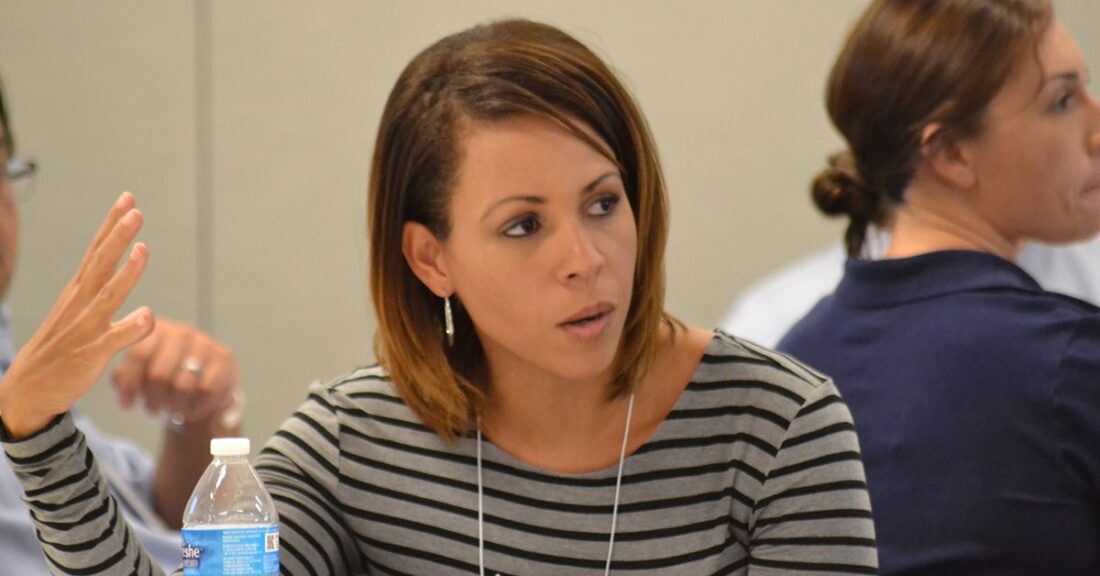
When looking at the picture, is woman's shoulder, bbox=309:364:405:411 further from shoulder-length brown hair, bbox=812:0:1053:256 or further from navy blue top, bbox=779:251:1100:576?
shoulder-length brown hair, bbox=812:0:1053:256

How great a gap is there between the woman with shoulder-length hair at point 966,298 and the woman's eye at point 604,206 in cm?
59

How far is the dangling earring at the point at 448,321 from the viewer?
1.54 metres

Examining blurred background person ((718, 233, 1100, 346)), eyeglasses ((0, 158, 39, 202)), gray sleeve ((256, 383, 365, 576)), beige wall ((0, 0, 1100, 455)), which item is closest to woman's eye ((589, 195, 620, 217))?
gray sleeve ((256, 383, 365, 576))

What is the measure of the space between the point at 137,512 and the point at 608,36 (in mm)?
1787

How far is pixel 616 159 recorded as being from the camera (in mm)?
1432

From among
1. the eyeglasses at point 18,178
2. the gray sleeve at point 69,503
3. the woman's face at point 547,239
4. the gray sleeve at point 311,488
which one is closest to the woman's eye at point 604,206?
the woman's face at point 547,239

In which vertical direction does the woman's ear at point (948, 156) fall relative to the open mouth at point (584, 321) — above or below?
above

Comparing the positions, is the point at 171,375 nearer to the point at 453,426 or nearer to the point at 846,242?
the point at 453,426

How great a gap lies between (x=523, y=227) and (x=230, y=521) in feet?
1.36

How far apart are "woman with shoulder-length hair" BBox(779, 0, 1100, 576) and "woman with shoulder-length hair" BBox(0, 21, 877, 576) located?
34 cm

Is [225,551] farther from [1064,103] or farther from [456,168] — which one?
[1064,103]

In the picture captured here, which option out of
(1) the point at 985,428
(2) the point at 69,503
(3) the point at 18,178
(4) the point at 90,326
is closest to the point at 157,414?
(2) the point at 69,503

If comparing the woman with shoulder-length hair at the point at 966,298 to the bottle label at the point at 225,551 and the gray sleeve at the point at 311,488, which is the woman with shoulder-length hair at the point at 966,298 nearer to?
the gray sleeve at the point at 311,488

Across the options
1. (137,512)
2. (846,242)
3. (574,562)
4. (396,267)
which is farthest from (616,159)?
(137,512)
